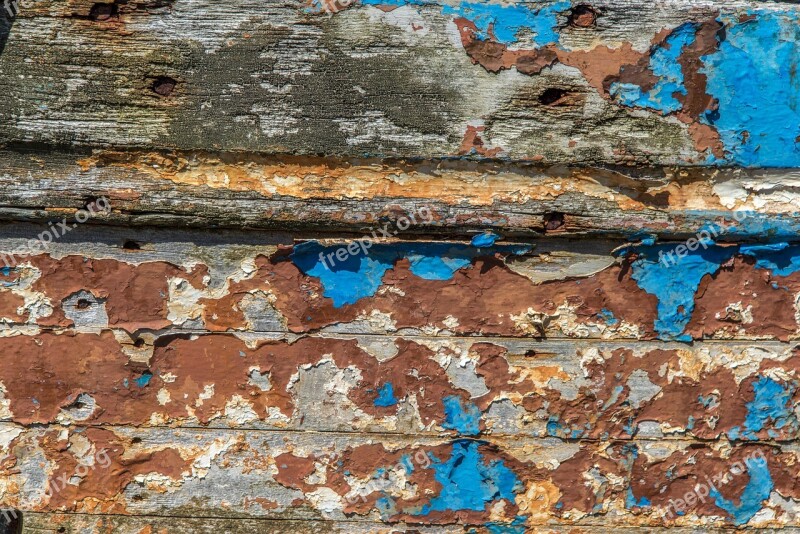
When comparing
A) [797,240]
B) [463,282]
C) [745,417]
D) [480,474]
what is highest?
[797,240]

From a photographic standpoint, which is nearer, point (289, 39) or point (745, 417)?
point (289, 39)

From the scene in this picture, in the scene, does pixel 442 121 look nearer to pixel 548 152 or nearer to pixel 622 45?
pixel 548 152

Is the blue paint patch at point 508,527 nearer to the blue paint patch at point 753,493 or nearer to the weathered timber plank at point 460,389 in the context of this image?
the weathered timber plank at point 460,389

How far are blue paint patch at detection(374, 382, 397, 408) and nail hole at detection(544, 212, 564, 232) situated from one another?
72cm

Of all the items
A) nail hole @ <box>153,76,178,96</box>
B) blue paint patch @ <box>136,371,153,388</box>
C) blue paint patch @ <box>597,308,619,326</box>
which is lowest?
blue paint patch @ <box>136,371,153,388</box>

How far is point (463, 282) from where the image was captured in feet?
6.01

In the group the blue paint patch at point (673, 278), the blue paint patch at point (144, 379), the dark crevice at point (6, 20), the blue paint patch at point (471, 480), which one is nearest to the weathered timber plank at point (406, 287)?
the blue paint patch at point (673, 278)

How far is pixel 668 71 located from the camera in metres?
1.75

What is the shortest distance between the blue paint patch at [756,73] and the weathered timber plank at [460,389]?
2.38ft

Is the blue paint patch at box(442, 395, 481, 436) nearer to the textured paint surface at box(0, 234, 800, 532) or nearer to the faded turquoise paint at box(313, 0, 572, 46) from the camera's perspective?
the textured paint surface at box(0, 234, 800, 532)

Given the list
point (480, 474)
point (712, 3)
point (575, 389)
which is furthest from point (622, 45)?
point (480, 474)

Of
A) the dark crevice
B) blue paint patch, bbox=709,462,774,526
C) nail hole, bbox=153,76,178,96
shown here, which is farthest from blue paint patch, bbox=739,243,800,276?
the dark crevice

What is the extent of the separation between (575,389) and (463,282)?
1.68 ft

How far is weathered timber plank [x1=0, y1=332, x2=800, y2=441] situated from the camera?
1.84 m
